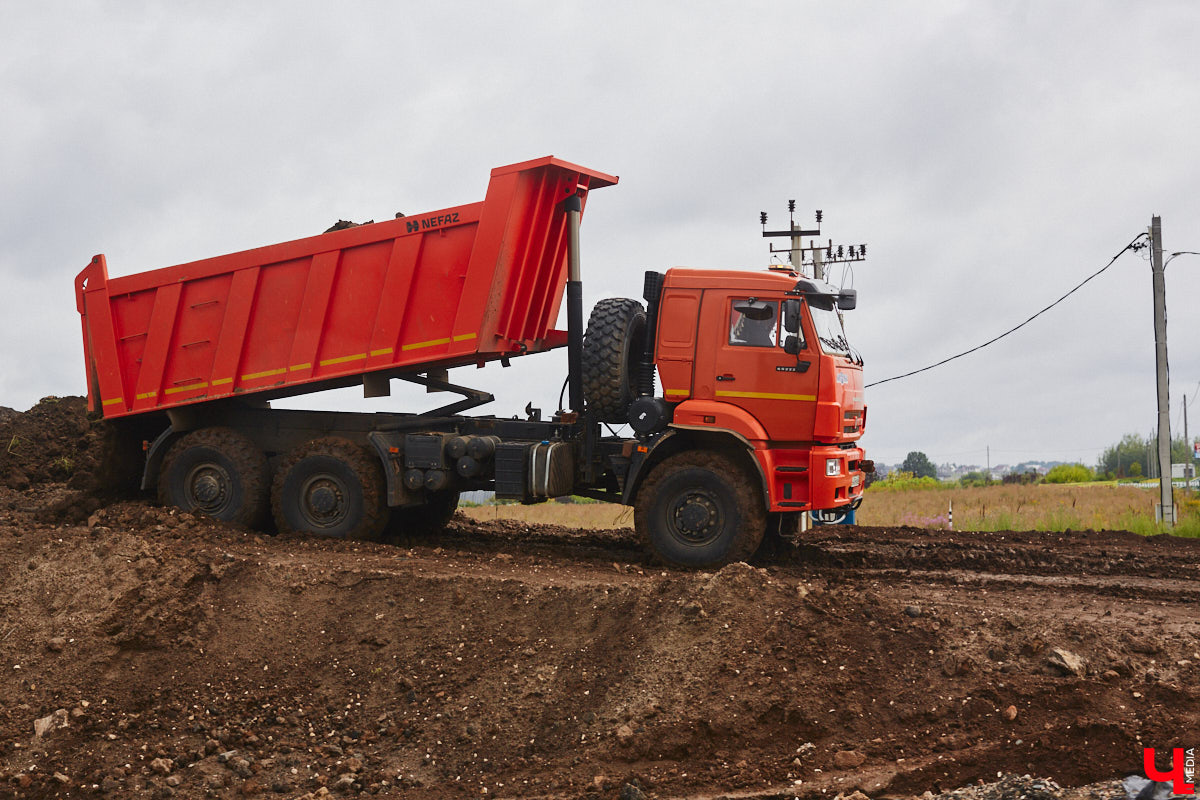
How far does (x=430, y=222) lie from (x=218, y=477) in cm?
395

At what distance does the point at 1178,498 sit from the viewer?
767 inches

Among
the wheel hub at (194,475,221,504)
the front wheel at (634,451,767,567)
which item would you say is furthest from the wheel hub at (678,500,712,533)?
the wheel hub at (194,475,221,504)

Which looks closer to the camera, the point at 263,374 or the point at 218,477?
the point at 263,374

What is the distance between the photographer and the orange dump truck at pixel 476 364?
10570 millimetres

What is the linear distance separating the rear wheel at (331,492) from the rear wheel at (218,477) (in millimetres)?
299

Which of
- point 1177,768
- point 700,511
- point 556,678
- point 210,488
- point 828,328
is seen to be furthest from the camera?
point 210,488

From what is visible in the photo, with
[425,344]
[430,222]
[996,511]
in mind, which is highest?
[430,222]

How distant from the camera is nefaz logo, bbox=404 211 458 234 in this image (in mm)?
11523

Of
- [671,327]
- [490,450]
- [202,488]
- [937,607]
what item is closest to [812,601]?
[937,607]

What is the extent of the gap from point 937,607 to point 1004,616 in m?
0.53

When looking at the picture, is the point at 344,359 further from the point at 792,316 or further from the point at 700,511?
the point at 792,316

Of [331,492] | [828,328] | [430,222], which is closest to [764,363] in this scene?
[828,328]

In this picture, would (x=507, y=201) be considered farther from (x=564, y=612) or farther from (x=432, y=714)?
(x=432, y=714)

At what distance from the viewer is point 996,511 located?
18.7 m
